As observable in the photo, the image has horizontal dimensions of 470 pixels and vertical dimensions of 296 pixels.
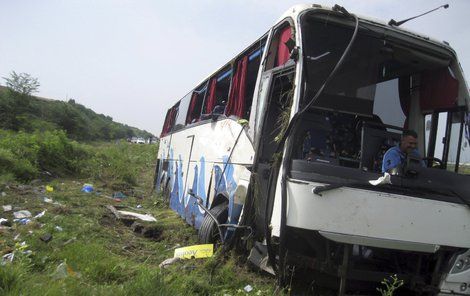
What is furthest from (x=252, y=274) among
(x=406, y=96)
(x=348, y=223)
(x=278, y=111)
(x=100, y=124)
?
(x=100, y=124)

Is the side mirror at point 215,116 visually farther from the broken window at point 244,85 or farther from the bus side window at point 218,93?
the broken window at point 244,85

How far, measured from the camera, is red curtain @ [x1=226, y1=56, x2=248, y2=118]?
5168 millimetres

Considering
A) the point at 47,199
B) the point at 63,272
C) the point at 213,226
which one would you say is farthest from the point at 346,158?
the point at 47,199

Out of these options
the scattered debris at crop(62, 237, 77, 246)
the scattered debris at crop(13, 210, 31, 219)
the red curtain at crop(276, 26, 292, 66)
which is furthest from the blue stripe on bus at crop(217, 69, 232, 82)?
the scattered debris at crop(13, 210, 31, 219)

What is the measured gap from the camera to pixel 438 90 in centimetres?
484

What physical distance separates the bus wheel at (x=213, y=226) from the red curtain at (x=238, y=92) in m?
1.26

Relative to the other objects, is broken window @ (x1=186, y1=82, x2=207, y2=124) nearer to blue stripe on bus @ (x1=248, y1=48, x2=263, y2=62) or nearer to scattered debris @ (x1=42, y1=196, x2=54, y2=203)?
blue stripe on bus @ (x1=248, y1=48, x2=263, y2=62)

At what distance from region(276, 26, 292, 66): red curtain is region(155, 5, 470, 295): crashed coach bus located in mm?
22

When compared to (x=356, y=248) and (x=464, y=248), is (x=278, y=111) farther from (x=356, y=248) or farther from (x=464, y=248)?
(x=464, y=248)

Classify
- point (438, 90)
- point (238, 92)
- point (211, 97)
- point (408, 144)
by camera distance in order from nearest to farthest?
1. point (408, 144)
2. point (438, 90)
3. point (238, 92)
4. point (211, 97)

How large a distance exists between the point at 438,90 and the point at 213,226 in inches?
129

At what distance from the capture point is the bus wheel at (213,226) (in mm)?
5195

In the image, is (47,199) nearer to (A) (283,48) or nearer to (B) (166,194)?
(B) (166,194)

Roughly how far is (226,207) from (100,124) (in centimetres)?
7241
